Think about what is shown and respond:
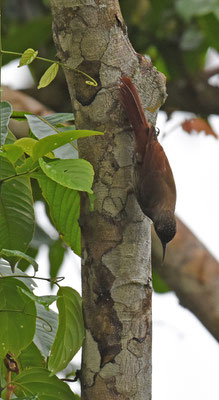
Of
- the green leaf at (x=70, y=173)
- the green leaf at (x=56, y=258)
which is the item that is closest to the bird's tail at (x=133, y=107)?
the green leaf at (x=70, y=173)

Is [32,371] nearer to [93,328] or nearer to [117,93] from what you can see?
[93,328]

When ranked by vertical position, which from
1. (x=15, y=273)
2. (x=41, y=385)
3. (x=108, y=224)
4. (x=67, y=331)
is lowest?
(x=41, y=385)

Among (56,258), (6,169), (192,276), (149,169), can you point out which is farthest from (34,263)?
(192,276)

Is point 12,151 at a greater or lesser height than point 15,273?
greater

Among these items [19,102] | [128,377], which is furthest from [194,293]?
[128,377]

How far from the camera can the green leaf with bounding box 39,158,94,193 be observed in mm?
1312

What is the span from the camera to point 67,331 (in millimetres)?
1502

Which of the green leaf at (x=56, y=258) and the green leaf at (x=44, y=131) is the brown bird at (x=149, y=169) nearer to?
the green leaf at (x=44, y=131)

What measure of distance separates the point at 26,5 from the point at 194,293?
1.96 meters

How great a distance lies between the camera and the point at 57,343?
148 cm

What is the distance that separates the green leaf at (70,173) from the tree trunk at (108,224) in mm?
224

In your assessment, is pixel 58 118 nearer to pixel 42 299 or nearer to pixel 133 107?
pixel 133 107

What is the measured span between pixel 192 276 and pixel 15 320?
1.85 metres

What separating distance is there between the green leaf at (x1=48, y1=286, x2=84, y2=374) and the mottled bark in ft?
5.01
